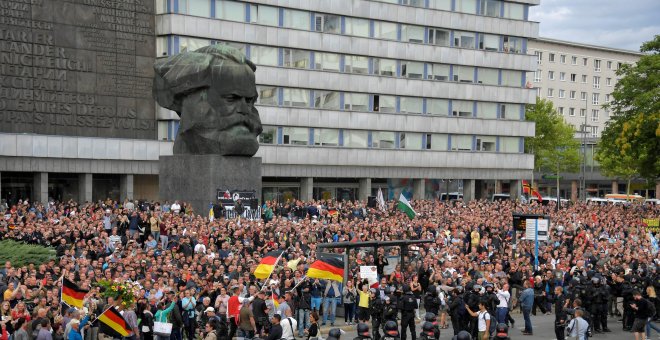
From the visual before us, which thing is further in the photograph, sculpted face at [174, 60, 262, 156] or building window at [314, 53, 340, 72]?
building window at [314, 53, 340, 72]

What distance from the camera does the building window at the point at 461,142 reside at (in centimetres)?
7538

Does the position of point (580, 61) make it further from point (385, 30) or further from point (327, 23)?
point (327, 23)

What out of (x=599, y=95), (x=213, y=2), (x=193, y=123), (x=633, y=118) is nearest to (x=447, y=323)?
(x=193, y=123)

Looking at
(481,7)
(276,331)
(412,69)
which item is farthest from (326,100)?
(276,331)

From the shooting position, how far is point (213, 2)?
61.1m

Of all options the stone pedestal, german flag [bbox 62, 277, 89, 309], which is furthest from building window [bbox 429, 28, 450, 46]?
german flag [bbox 62, 277, 89, 309]

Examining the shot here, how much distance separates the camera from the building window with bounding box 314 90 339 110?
221 ft

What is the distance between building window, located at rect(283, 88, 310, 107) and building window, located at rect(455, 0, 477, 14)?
49.1 feet

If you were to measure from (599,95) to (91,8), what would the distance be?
9136cm

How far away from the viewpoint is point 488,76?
76.7 m

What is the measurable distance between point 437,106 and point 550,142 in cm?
3038

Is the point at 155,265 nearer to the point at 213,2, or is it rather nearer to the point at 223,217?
the point at 223,217

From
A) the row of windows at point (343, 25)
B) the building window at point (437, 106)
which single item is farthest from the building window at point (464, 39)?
the building window at point (437, 106)

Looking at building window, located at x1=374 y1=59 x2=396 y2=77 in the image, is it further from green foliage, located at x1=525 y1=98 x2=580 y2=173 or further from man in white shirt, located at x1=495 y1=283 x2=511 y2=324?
man in white shirt, located at x1=495 y1=283 x2=511 y2=324
